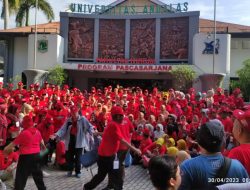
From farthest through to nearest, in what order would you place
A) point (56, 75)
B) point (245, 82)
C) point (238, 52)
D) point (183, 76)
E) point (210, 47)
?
point (238, 52) → point (56, 75) → point (210, 47) → point (183, 76) → point (245, 82)

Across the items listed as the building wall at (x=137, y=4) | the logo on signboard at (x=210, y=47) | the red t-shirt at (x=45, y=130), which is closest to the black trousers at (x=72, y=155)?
the red t-shirt at (x=45, y=130)

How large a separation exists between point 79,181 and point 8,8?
1200 inches

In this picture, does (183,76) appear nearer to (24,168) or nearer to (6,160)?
(6,160)

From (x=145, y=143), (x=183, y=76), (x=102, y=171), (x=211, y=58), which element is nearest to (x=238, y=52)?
(x=211, y=58)

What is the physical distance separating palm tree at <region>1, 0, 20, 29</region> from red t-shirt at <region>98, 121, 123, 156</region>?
30618 millimetres

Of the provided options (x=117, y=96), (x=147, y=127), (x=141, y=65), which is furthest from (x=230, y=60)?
(x=147, y=127)

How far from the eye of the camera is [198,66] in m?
30.6

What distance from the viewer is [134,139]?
1098 cm

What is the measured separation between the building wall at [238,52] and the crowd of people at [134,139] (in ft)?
59.9

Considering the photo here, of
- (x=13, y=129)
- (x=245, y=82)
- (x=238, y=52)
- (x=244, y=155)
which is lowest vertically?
(x=13, y=129)

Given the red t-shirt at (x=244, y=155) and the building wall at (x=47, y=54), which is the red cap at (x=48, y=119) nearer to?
the red t-shirt at (x=244, y=155)

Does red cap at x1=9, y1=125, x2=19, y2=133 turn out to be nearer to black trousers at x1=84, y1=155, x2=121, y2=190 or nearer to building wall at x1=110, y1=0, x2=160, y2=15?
black trousers at x1=84, y1=155, x2=121, y2=190

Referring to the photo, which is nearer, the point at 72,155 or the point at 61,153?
the point at 72,155

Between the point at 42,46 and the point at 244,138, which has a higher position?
the point at 42,46
